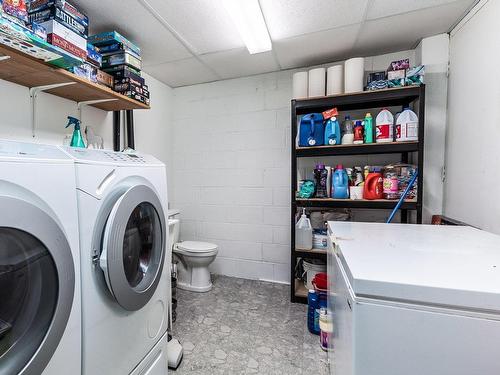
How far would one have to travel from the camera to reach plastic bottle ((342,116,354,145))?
7.10 feet

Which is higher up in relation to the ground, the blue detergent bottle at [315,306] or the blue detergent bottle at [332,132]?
the blue detergent bottle at [332,132]

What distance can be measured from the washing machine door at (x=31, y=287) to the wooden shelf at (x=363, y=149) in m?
1.93

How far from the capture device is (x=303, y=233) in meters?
2.35

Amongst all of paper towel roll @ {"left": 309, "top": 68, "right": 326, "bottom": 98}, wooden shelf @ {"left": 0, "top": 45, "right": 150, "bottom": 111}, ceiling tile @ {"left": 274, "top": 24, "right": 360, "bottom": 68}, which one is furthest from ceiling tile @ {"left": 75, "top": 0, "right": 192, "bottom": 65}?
paper towel roll @ {"left": 309, "top": 68, "right": 326, "bottom": 98}

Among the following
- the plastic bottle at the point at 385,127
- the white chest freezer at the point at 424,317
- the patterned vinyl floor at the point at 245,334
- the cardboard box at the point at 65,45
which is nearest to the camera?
the white chest freezer at the point at 424,317

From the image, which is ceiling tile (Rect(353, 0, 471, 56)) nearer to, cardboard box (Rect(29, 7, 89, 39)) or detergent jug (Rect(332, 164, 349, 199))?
detergent jug (Rect(332, 164, 349, 199))

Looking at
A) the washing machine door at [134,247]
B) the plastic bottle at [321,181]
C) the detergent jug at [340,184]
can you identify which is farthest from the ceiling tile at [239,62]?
the washing machine door at [134,247]

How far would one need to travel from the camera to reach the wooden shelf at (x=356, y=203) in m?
1.98

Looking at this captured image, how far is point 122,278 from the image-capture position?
98 centimetres

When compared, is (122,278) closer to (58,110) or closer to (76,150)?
(76,150)

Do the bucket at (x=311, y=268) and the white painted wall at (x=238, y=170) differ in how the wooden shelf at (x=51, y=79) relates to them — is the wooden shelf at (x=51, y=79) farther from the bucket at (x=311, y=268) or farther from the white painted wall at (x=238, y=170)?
the bucket at (x=311, y=268)

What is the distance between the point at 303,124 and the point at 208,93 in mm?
1314

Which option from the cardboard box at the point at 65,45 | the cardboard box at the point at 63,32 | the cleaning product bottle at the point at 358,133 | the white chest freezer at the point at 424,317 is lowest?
the white chest freezer at the point at 424,317

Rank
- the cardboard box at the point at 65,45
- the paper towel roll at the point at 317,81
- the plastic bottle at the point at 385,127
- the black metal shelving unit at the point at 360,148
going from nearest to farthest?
the cardboard box at the point at 65,45 < the black metal shelving unit at the point at 360,148 < the plastic bottle at the point at 385,127 < the paper towel roll at the point at 317,81
